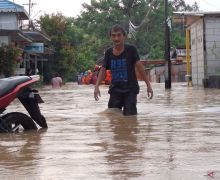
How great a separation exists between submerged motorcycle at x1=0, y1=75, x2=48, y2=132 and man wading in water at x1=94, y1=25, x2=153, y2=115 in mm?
1496

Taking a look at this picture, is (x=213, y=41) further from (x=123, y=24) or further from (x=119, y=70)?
(x=123, y=24)

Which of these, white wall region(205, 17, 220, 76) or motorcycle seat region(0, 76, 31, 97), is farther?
white wall region(205, 17, 220, 76)

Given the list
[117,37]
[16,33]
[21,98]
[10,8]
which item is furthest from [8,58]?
[21,98]

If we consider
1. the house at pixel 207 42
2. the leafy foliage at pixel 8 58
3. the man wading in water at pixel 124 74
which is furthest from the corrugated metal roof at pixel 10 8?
the man wading in water at pixel 124 74

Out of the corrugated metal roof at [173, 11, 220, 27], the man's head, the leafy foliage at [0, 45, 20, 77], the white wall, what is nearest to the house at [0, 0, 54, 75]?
the leafy foliage at [0, 45, 20, 77]

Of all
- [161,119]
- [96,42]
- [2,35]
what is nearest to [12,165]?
[161,119]

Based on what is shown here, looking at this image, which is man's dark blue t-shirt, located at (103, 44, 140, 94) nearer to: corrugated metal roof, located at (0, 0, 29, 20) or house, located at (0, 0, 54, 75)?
house, located at (0, 0, 54, 75)

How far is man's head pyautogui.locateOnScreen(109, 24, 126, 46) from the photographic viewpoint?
8047mm

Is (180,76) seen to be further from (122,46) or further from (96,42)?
(122,46)

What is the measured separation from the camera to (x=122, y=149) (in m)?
5.09

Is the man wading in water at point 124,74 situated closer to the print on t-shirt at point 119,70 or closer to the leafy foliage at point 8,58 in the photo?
the print on t-shirt at point 119,70

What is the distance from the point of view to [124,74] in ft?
27.6

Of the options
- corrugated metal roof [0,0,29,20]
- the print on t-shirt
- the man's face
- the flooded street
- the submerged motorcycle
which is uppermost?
corrugated metal roof [0,0,29,20]

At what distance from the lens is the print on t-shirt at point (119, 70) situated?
8.36 m
